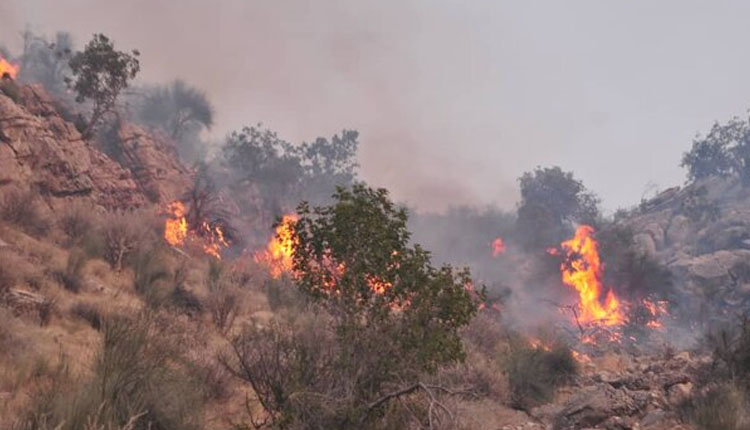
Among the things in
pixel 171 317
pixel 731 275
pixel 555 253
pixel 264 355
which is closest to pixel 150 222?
pixel 171 317

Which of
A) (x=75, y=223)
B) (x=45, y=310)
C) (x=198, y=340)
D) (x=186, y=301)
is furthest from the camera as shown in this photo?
(x=75, y=223)

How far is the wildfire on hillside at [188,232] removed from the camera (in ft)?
89.3

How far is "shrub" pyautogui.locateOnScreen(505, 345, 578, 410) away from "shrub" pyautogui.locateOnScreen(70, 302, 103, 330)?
418 inches

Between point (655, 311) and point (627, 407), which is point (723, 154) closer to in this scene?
point (655, 311)

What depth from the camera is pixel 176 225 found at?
28656 mm

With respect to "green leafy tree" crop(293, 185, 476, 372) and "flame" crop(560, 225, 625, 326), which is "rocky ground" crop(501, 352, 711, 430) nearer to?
"green leafy tree" crop(293, 185, 476, 372)

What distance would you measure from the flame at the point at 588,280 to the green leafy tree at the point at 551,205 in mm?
9306

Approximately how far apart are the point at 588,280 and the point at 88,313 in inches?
1762

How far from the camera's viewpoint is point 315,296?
748 cm

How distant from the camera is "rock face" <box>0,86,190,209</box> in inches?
811

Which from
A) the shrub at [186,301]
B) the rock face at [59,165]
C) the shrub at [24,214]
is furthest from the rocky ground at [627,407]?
the rock face at [59,165]

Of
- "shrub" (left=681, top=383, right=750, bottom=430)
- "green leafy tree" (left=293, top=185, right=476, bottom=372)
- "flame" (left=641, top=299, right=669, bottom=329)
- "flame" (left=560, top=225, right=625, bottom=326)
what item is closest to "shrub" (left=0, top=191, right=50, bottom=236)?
"green leafy tree" (left=293, top=185, right=476, bottom=372)

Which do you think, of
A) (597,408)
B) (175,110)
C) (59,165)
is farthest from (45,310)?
(175,110)

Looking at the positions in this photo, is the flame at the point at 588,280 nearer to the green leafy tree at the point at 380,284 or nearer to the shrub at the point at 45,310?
the green leafy tree at the point at 380,284
